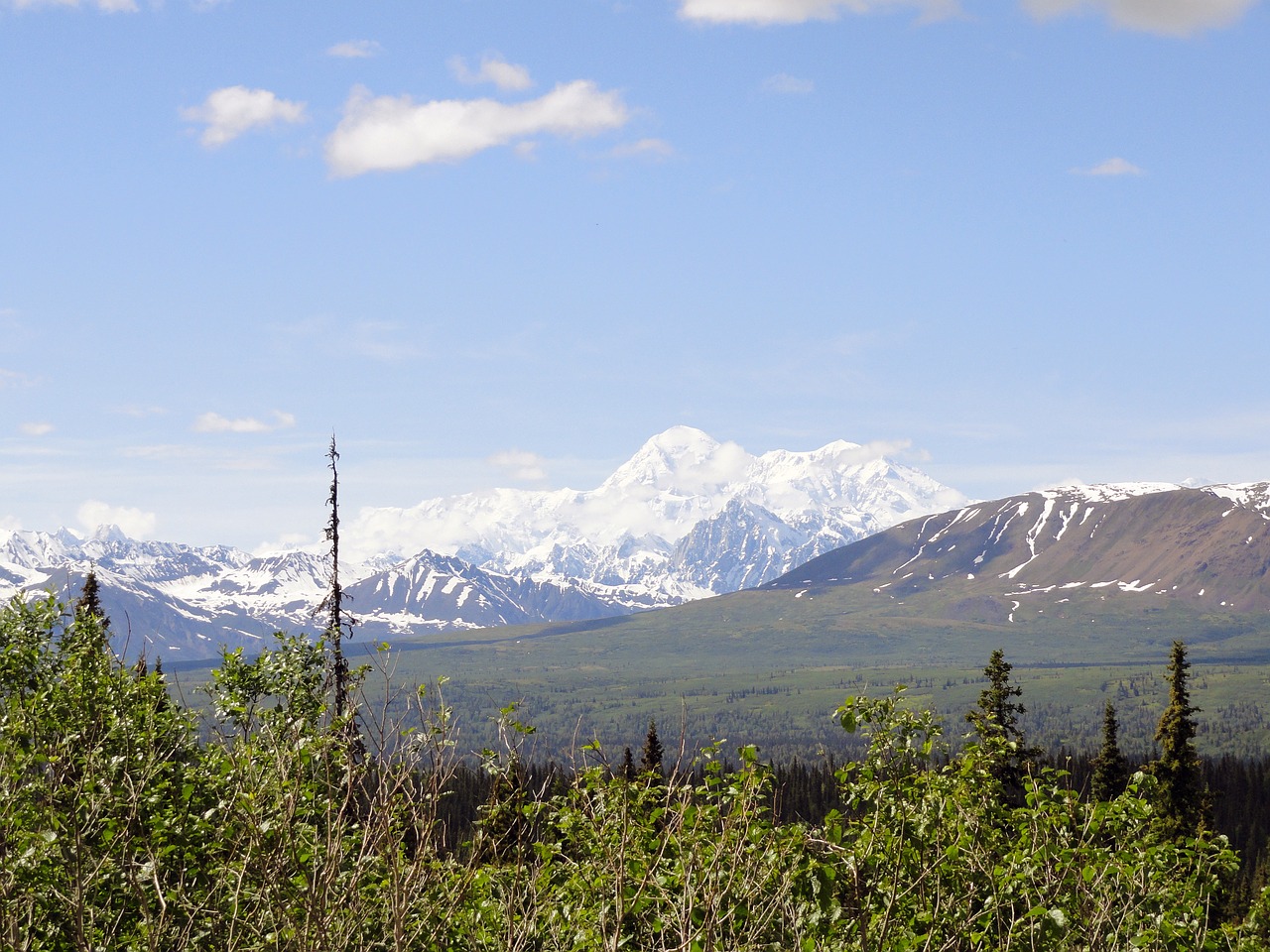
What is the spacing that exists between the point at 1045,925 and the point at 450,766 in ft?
26.7

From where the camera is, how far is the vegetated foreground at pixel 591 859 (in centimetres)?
1394

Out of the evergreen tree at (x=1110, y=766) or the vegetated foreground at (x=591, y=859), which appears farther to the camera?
the evergreen tree at (x=1110, y=766)

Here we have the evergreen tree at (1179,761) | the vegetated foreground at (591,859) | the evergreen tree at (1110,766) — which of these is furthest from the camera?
the evergreen tree at (1110,766)

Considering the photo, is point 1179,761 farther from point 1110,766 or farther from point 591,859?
point 591,859

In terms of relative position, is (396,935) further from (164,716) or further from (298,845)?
(164,716)

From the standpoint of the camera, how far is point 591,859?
18625mm

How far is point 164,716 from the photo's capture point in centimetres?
2561

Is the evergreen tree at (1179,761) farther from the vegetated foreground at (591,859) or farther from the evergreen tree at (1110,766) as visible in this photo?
the vegetated foreground at (591,859)

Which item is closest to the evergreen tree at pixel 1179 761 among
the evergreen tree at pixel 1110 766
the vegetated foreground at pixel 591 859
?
the evergreen tree at pixel 1110 766

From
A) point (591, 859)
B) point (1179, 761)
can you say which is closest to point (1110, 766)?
point (1179, 761)

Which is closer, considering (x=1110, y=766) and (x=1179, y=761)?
(x=1179, y=761)

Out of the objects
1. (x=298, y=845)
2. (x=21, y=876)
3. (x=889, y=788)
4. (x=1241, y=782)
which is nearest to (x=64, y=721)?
(x=21, y=876)

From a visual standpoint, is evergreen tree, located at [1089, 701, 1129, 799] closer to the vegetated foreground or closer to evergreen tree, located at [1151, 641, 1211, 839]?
evergreen tree, located at [1151, 641, 1211, 839]

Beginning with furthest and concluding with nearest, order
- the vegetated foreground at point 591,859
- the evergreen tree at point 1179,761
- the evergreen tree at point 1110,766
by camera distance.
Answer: the evergreen tree at point 1110,766 → the evergreen tree at point 1179,761 → the vegetated foreground at point 591,859
